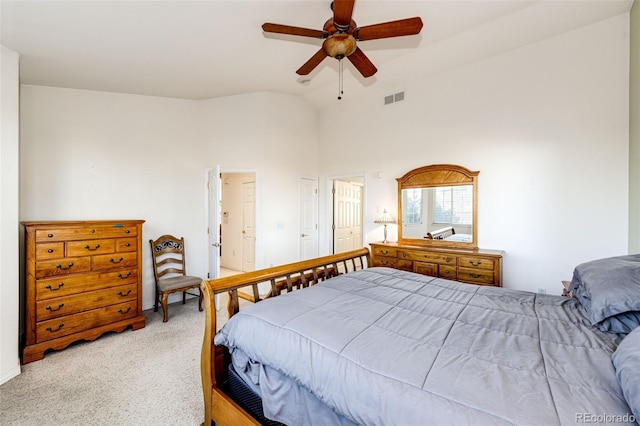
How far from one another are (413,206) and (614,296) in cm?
287

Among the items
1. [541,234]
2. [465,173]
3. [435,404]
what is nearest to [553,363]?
[435,404]

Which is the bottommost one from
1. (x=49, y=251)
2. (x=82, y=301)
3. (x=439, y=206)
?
(x=82, y=301)

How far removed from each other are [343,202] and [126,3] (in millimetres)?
4311

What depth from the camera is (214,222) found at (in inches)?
153

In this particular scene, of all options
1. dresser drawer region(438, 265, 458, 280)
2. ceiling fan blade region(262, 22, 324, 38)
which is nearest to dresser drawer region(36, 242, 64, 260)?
ceiling fan blade region(262, 22, 324, 38)

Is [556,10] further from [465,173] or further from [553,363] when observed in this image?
[553,363]

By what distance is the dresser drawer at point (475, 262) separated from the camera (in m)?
3.17

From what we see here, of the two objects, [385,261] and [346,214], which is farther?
[346,214]

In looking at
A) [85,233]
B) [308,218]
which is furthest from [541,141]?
[85,233]

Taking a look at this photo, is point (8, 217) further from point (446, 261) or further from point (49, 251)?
point (446, 261)

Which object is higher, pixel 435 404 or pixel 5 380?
pixel 435 404

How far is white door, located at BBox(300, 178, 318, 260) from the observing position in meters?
5.02

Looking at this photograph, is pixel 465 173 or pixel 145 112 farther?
pixel 145 112

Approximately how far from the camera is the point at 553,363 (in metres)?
1.04
